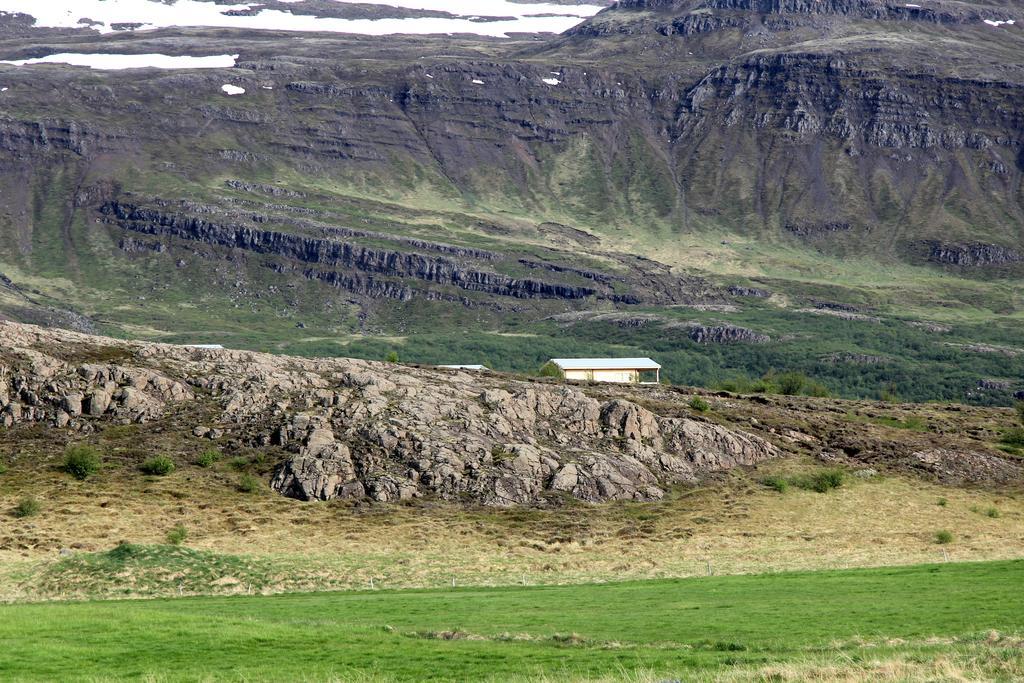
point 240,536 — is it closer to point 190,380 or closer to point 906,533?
point 190,380

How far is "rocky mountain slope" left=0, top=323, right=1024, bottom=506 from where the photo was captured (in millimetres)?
88062

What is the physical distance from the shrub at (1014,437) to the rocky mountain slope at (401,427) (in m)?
4.22

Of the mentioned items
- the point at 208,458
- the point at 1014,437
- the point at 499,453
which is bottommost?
the point at 1014,437

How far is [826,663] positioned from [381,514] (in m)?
51.1

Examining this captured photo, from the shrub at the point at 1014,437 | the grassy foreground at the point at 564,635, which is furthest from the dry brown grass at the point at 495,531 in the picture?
the shrub at the point at 1014,437

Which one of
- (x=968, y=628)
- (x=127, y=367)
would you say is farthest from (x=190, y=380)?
(x=968, y=628)

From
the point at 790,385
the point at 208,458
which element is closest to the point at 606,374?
the point at 790,385

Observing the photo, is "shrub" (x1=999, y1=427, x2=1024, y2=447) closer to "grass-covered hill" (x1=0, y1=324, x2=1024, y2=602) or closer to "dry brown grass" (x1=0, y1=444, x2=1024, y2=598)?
"grass-covered hill" (x1=0, y1=324, x2=1024, y2=602)

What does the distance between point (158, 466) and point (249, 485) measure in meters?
6.13

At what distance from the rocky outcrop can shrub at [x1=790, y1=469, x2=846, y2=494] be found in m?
5.15

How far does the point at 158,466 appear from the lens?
84.4m

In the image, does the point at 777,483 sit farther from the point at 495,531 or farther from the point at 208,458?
the point at 208,458

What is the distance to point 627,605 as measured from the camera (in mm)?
51625

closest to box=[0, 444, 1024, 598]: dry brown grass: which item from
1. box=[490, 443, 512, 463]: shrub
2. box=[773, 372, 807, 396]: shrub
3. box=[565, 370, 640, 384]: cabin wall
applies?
box=[490, 443, 512, 463]: shrub
